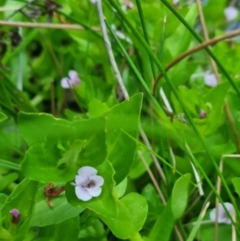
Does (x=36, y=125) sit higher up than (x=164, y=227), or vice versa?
(x=36, y=125)

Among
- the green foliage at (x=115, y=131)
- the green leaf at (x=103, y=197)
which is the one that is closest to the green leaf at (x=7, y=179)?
the green foliage at (x=115, y=131)

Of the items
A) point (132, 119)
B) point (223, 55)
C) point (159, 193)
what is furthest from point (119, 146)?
point (223, 55)

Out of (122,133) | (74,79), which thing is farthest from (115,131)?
(74,79)

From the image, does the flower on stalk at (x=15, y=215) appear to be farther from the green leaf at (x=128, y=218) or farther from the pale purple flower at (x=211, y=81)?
the pale purple flower at (x=211, y=81)

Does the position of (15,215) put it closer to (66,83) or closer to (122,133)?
(122,133)

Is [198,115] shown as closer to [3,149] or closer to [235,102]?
[235,102]

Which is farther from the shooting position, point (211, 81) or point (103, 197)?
point (211, 81)
